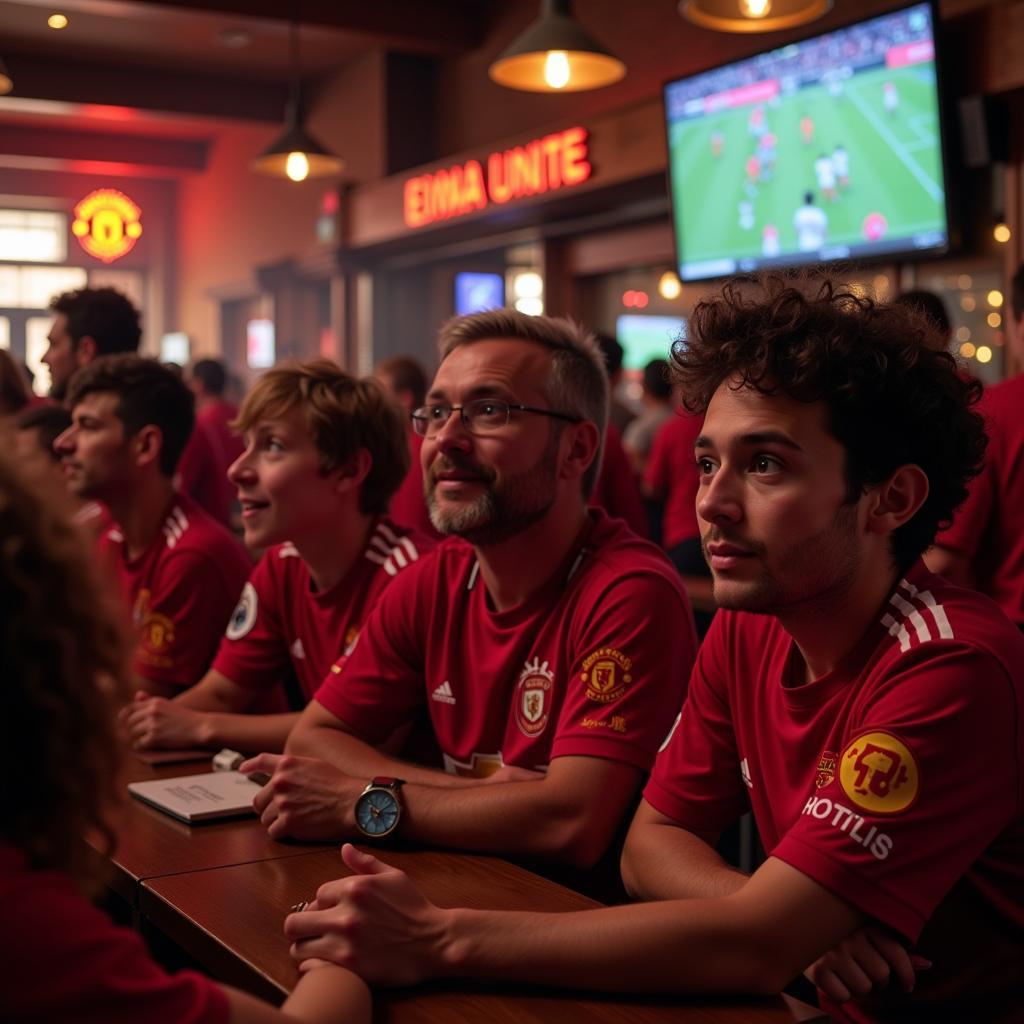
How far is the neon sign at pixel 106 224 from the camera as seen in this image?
13.7 m

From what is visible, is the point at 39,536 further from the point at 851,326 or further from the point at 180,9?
the point at 180,9

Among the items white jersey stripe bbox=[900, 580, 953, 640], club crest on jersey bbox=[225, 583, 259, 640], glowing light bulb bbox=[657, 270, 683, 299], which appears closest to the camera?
white jersey stripe bbox=[900, 580, 953, 640]

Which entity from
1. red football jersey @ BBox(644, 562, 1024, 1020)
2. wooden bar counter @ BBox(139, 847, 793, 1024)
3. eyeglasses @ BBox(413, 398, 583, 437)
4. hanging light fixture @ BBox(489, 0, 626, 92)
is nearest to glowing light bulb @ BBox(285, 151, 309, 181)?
hanging light fixture @ BBox(489, 0, 626, 92)

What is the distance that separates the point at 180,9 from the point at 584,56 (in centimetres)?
378

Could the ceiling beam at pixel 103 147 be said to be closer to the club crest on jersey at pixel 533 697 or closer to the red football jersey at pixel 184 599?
the red football jersey at pixel 184 599

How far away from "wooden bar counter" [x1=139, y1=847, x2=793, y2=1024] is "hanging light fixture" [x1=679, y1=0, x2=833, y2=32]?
3.00 metres

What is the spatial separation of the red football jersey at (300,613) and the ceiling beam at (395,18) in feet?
19.5

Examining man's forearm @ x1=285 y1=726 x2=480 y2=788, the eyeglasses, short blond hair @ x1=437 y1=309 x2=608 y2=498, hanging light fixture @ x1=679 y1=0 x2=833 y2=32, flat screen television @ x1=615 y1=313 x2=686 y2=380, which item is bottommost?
man's forearm @ x1=285 y1=726 x2=480 y2=788

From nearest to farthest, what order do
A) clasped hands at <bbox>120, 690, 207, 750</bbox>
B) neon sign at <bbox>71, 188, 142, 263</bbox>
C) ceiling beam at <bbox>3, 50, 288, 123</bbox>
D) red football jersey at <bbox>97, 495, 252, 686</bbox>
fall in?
clasped hands at <bbox>120, 690, 207, 750</bbox>, red football jersey at <bbox>97, 495, 252, 686</bbox>, ceiling beam at <bbox>3, 50, 288, 123</bbox>, neon sign at <bbox>71, 188, 142, 263</bbox>

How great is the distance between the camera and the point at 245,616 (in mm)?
2801

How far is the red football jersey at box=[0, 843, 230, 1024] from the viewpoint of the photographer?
900mm

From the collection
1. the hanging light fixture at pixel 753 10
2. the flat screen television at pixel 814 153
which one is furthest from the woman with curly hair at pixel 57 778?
the flat screen television at pixel 814 153

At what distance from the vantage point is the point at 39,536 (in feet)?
3.09

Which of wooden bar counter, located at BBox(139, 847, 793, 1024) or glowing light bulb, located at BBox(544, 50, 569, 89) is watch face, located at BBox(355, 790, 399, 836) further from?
glowing light bulb, located at BBox(544, 50, 569, 89)
